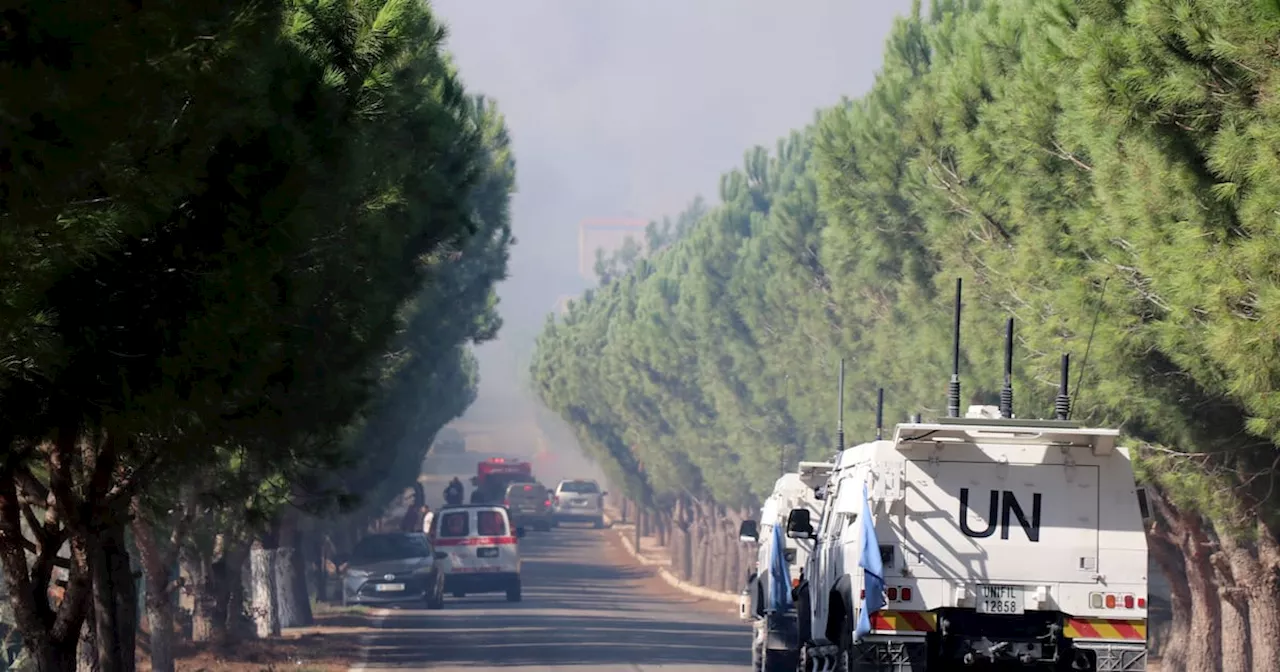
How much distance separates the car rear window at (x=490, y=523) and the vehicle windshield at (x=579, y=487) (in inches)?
1861

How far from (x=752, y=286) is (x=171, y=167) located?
1509 inches

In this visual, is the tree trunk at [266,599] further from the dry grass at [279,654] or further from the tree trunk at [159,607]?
the tree trunk at [159,607]

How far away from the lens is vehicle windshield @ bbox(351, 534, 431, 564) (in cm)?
3988

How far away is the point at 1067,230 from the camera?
20656 mm

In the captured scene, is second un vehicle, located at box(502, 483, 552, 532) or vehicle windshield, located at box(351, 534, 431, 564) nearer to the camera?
vehicle windshield, located at box(351, 534, 431, 564)

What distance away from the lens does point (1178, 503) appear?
20.2 meters

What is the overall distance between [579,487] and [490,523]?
47501mm

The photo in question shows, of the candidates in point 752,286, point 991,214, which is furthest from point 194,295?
point 752,286

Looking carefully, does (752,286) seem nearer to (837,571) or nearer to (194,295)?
(837,571)

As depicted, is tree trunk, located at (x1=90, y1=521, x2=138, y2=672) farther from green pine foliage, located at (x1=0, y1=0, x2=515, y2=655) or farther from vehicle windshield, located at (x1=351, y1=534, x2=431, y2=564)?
vehicle windshield, located at (x1=351, y1=534, x2=431, y2=564)

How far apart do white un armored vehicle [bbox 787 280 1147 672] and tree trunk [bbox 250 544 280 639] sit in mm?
18995

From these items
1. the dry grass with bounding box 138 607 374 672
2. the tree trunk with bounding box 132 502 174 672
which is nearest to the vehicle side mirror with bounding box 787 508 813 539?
the tree trunk with bounding box 132 502 174 672

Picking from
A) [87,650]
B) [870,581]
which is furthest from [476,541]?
[870,581]

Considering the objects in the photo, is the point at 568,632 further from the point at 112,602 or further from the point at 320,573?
the point at 112,602
